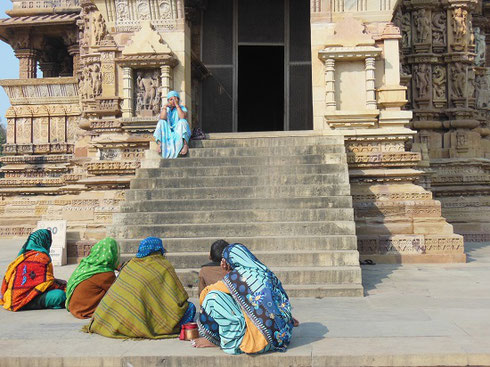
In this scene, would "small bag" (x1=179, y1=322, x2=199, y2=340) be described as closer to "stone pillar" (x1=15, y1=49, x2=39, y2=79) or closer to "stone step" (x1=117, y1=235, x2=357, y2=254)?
"stone step" (x1=117, y1=235, x2=357, y2=254)

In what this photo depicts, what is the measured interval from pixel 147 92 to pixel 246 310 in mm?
6911

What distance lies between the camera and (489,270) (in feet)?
28.3

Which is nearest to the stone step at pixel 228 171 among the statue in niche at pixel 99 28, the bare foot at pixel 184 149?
the bare foot at pixel 184 149

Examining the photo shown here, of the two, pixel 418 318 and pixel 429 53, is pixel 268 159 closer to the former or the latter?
pixel 418 318

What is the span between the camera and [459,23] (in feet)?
46.9

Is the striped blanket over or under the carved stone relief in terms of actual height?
under

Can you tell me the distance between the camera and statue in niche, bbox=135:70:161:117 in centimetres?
1066

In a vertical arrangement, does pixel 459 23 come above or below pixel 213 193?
above

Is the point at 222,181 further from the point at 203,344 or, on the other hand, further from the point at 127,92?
the point at 203,344

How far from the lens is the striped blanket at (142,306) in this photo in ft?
16.6

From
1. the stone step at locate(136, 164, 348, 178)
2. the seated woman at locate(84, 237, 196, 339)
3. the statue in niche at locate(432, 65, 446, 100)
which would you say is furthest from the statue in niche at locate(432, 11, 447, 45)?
the seated woman at locate(84, 237, 196, 339)

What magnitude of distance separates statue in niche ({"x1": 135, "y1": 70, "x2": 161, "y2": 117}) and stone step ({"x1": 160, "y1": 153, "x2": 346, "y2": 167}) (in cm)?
151

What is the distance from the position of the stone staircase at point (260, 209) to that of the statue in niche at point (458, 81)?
5864mm

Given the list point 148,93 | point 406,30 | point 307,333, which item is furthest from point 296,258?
point 406,30
